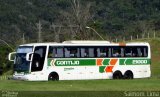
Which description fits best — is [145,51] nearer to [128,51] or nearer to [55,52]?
[128,51]

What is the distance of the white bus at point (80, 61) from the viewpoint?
35.4 meters

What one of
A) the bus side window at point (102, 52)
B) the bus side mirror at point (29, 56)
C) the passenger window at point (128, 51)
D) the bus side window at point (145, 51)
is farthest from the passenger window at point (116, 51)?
the bus side mirror at point (29, 56)

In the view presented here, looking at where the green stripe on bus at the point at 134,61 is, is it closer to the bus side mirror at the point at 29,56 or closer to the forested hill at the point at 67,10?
the bus side mirror at the point at 29,56

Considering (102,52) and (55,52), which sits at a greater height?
(102,52)

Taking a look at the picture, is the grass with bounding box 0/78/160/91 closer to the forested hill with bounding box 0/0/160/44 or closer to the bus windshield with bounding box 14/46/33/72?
the bus windshield with bounding box 14/46/33/72

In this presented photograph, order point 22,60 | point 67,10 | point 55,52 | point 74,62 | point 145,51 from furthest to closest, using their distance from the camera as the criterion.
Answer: point 67,10, point 145,51, point 74,62, point 55,52, point 22,60

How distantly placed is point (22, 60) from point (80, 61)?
4.44m

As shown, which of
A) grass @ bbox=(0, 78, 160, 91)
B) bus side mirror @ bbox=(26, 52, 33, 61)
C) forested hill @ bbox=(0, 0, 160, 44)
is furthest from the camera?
forested hill @ bbox=(0, 0, 160, 44)

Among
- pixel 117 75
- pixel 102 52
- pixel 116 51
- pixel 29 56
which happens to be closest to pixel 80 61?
pixel 102 52

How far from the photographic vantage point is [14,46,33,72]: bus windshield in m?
35.4

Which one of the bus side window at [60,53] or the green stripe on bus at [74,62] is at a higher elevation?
the bus side window at [60,53]

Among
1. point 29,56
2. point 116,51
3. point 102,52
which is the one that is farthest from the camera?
point 116,51

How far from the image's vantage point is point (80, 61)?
37219 mm

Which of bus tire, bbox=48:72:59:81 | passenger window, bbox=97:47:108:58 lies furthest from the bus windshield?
passenger window, bbox=97:47:108:58
